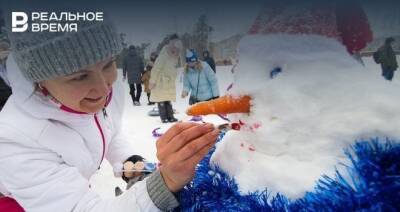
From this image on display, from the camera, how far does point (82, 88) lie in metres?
0.78

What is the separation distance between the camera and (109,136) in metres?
1.04

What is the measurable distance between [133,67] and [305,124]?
168 inches

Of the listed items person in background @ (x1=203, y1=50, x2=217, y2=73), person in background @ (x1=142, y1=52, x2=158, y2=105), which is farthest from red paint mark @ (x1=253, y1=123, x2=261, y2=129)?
person in background @ (x1=142, y1=52, x2=158, y2=105)

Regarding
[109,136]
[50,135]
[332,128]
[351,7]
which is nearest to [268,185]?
[332,128]

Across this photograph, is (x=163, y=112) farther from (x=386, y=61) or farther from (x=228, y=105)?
(x=228, y=105)

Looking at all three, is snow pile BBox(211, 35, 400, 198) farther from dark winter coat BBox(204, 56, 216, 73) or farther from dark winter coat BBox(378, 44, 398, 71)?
dark winter coat BBox(204, 56, 216, 73)

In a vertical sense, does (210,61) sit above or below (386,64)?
above

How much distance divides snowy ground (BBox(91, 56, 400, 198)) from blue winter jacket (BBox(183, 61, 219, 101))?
0.13m

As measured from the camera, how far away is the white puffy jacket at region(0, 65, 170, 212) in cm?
71

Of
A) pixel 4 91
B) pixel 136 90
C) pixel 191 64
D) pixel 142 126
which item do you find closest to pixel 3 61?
pixel 4 91

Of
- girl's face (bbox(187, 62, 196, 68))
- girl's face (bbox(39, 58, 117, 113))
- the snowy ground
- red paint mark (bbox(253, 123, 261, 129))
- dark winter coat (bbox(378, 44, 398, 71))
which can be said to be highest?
A: girl's face (bbox(187, 62, 196, 68))

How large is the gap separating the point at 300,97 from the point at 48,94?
21.5 inches

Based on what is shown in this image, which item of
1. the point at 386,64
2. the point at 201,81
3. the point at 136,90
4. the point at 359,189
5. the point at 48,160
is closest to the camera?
the point at 359,189

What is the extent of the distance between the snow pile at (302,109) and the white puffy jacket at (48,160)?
0.23 meters
